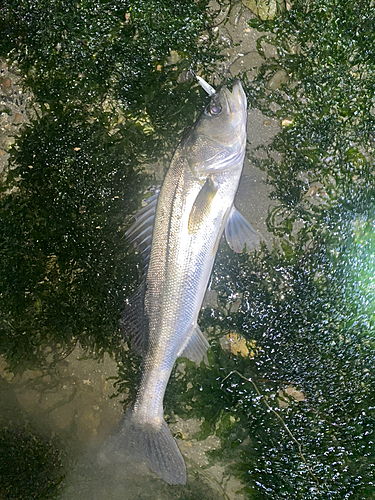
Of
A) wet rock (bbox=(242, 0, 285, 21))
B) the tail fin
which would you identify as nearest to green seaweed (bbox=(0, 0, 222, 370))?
wet rock (bbox=(242, 0, 285, 21))

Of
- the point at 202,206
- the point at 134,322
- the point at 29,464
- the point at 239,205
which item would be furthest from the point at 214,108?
Result: the point at 29,464

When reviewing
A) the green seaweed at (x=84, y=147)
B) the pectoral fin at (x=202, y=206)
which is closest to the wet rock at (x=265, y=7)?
the green seaweed at (x=84, y=147)

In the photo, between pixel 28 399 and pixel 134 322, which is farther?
pixel 28 399

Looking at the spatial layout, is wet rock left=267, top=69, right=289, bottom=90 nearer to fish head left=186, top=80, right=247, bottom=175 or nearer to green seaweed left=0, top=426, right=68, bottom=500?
fish head left=186, top=80, right=247, bottom=175

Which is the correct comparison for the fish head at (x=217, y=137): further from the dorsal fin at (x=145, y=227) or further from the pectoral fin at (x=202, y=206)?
the dorsal fin at (x=145, y=227)

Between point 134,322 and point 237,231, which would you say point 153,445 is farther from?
point 237,231

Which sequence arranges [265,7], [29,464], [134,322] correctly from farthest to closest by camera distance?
1. [29,464]
2. [265,7]
3. [134,322]
